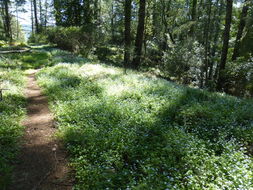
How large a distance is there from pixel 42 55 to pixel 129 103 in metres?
15.2

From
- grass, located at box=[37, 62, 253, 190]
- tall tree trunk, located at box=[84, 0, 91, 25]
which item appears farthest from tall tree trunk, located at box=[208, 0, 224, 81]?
tall tree trunk, located at box=[84, 0, 91, 25]

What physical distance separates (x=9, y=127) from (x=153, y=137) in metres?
4.23

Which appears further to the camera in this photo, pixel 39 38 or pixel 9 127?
pixel 39 38

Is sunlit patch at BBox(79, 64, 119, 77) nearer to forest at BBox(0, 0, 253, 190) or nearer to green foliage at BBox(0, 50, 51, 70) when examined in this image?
forest at BBox(0, 0, 253, 190)

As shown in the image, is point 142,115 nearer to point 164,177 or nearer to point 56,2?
point 164,177

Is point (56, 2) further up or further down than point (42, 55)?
further up

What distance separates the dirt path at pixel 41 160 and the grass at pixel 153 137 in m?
0.31

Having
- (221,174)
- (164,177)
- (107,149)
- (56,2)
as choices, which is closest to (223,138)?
(221,174)

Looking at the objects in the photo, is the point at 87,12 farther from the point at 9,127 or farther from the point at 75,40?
the point at 9,127

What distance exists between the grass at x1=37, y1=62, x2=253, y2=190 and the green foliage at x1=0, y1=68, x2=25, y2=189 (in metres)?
1.24

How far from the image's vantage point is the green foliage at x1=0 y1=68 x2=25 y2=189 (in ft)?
14.1

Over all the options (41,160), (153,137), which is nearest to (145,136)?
(153,137)

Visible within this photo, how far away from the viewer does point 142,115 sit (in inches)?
268

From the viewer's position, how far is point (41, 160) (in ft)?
16.0
